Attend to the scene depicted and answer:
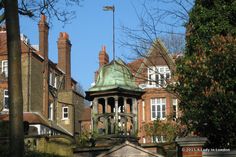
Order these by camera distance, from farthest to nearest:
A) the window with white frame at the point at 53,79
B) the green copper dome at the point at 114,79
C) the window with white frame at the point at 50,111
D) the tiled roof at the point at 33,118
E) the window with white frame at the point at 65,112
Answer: the window with white frame at the point at 65,112 < the window with white frame at the point at 53,79 < the window with white frame at the point at 50,111 < the tiled roof at the point at 33,118 < the green copper dome at the point at 114,79

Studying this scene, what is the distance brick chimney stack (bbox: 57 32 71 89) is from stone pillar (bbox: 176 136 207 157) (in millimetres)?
44850

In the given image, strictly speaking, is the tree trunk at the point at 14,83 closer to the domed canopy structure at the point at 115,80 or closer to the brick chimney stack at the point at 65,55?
the domed canopy structure at the point at 115,80

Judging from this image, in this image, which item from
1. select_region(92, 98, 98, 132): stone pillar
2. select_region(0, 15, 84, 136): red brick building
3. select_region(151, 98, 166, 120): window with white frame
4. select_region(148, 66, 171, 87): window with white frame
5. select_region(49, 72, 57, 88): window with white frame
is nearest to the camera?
select_region(92, 98, 98, 132): stone pillar

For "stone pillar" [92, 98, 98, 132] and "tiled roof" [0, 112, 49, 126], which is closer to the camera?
"stone pillar" [92, 98, 98, 132]

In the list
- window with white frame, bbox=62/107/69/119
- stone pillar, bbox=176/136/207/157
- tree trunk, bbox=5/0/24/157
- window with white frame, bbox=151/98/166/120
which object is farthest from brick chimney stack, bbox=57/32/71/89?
tree trunk, bbox=5/0/24/157

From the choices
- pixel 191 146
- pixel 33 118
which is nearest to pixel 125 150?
pixel 191 146

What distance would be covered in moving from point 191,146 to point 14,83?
609cm

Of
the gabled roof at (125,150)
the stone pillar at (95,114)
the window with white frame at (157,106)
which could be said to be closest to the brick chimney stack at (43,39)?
the window with white frame at (157,106)

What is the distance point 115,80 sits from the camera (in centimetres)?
2061

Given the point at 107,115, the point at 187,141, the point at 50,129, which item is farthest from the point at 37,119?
the point at 187,141

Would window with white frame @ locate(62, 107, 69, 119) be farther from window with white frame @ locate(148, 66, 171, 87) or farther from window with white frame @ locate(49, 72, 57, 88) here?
window with white frame @ locate(148, 66, 171, 87)

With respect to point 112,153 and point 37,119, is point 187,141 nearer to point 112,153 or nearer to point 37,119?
point 112,153

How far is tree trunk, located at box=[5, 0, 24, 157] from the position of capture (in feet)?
35.8

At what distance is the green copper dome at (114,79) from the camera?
20.6 metres
